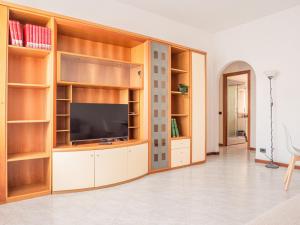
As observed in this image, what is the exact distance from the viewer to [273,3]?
13.6ft

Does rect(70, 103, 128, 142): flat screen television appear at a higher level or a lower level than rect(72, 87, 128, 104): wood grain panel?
lower

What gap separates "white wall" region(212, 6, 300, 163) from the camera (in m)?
4.28

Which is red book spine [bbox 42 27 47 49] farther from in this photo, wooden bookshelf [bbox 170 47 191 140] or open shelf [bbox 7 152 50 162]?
wooden bookshelf [bbox 170 47 191 140]

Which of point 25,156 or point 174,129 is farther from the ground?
point 174,129

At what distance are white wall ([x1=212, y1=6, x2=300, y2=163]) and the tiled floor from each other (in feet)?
3.66

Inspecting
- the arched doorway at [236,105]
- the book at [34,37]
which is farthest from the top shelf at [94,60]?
the arched doorway at [236,105]

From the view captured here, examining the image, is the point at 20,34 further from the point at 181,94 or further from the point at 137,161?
the point at 181,94

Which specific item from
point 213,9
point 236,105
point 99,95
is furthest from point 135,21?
point 236,105

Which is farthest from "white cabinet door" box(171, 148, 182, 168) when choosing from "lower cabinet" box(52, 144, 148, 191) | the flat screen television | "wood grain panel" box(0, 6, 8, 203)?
"wood grain panel" box(0, 6, 8, 203)

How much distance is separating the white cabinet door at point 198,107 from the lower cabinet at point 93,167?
150cm

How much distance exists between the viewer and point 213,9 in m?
4.38

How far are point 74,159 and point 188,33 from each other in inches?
152

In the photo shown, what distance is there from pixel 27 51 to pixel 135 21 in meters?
2.16

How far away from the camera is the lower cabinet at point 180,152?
4.16 m
